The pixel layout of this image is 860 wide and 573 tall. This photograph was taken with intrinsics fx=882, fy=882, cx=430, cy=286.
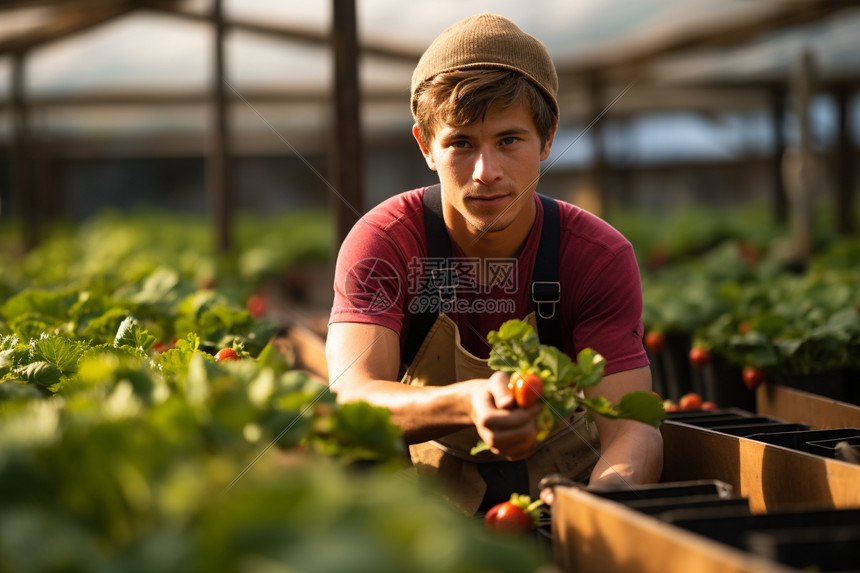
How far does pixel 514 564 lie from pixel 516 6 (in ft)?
26.4

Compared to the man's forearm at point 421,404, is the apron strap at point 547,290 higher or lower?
higher

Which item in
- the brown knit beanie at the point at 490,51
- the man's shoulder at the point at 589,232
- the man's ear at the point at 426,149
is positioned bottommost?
the man's shoulder at the point at 589,232

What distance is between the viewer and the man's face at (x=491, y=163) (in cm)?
248

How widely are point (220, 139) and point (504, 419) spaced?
20.2ft

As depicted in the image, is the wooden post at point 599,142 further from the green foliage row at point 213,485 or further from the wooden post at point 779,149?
the green foliage row at point 213,485

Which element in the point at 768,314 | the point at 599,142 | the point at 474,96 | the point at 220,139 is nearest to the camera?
the point at 474,96

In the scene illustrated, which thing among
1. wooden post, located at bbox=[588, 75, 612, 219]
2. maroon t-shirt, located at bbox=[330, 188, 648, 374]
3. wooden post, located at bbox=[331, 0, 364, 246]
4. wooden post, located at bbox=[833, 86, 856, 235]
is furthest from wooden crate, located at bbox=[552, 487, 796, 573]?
wooden post, located at bbox=[833, 86, 856, 235]

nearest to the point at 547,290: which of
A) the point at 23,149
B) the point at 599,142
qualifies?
the point at 599,142

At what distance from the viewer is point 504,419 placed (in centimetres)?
186

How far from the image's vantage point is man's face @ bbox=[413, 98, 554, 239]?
2.48 meters

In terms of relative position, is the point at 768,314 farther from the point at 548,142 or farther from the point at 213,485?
the point at 213,485

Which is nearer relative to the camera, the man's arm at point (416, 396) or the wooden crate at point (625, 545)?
the wooden crate at point (625, 545)

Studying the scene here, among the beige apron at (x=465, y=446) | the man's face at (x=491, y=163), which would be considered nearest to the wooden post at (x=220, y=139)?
the man's face at (x=491, y=163)

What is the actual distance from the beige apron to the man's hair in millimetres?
585
